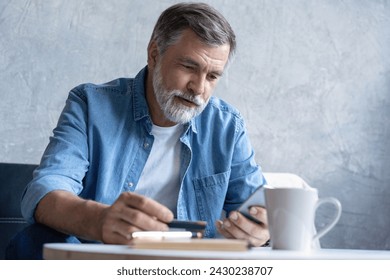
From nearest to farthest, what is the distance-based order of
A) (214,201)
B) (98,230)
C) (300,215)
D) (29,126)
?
(300,215) → (98,230) → (214,201) → (29,126)

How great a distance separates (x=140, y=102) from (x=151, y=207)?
0.72 metres

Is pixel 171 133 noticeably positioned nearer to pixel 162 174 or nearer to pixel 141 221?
pixel 162 174

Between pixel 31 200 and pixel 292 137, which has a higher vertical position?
pixel 31 200

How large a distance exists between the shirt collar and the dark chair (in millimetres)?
556

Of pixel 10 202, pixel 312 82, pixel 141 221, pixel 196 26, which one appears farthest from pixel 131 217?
pixel 312 82

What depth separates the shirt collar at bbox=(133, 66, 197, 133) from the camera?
164 centimetres

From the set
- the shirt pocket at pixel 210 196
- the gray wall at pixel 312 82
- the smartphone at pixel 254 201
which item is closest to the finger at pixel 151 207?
the smartphone at pixel 254 201

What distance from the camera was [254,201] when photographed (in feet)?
3.57

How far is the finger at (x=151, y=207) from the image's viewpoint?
0.98 m

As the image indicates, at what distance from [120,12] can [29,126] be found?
1.80 feet
